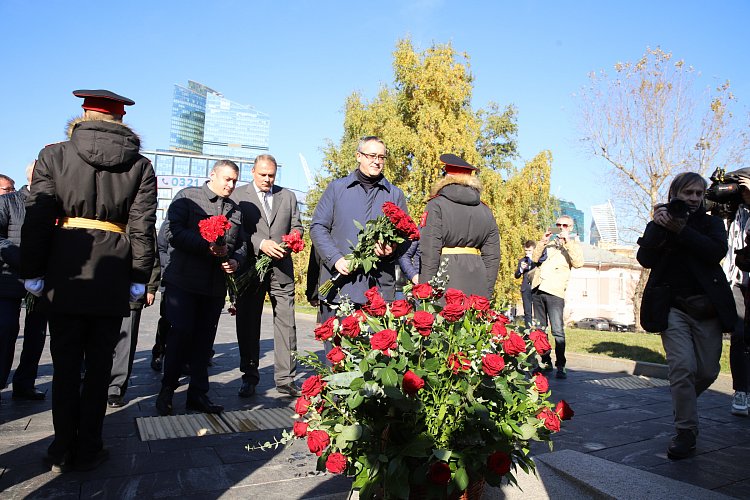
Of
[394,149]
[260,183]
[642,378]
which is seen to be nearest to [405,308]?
[260,183]

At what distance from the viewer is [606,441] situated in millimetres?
4766

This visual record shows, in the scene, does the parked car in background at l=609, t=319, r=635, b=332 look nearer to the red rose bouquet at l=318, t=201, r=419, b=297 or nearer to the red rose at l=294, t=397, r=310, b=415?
the red rose bouquet at l=318, t=201, r=419, b=297

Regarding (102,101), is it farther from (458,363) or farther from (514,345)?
(514,345)

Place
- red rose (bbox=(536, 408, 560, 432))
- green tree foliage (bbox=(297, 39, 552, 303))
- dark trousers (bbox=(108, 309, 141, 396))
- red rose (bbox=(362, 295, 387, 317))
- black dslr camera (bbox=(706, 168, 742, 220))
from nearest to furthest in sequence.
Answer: red rose (bbox=(536, 408, 560, 432)) < red rose (bbox=(362, 295, 387, 317)) < black dslr camera (bbox=(706, 168, 742, 220)) < dark trousers (bbox=(108, 309, 141, 396)) < green tree foliage (bbox=(297, 39, 552, 303))

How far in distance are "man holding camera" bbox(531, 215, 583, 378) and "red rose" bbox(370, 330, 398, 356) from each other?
6.21 metres

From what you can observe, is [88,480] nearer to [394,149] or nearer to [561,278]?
[561,278]

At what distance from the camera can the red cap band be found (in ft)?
12.8

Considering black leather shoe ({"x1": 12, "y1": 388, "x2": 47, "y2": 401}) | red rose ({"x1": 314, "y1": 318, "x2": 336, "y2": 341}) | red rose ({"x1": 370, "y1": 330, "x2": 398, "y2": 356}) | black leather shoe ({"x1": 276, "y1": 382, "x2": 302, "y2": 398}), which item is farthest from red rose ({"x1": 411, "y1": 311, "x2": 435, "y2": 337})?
black leather shoe ({"x1": 12, "y1": 388, "x2": 47, "y2": 401})

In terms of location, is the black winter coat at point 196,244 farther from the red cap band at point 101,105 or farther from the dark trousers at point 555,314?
the dark trousers at point 555,314

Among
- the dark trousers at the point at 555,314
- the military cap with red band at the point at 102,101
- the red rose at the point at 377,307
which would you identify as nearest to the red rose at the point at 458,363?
the red rose at the point at 377,307

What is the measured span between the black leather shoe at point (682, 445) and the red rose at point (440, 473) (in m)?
2.74

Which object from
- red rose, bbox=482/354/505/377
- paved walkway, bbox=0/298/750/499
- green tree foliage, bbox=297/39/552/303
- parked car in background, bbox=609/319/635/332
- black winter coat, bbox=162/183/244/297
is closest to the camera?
red rose, bbox=482/354/505/377

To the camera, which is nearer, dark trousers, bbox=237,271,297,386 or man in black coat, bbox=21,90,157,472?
man in black coat, bbox=21,90,157,472

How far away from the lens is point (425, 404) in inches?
99.7
